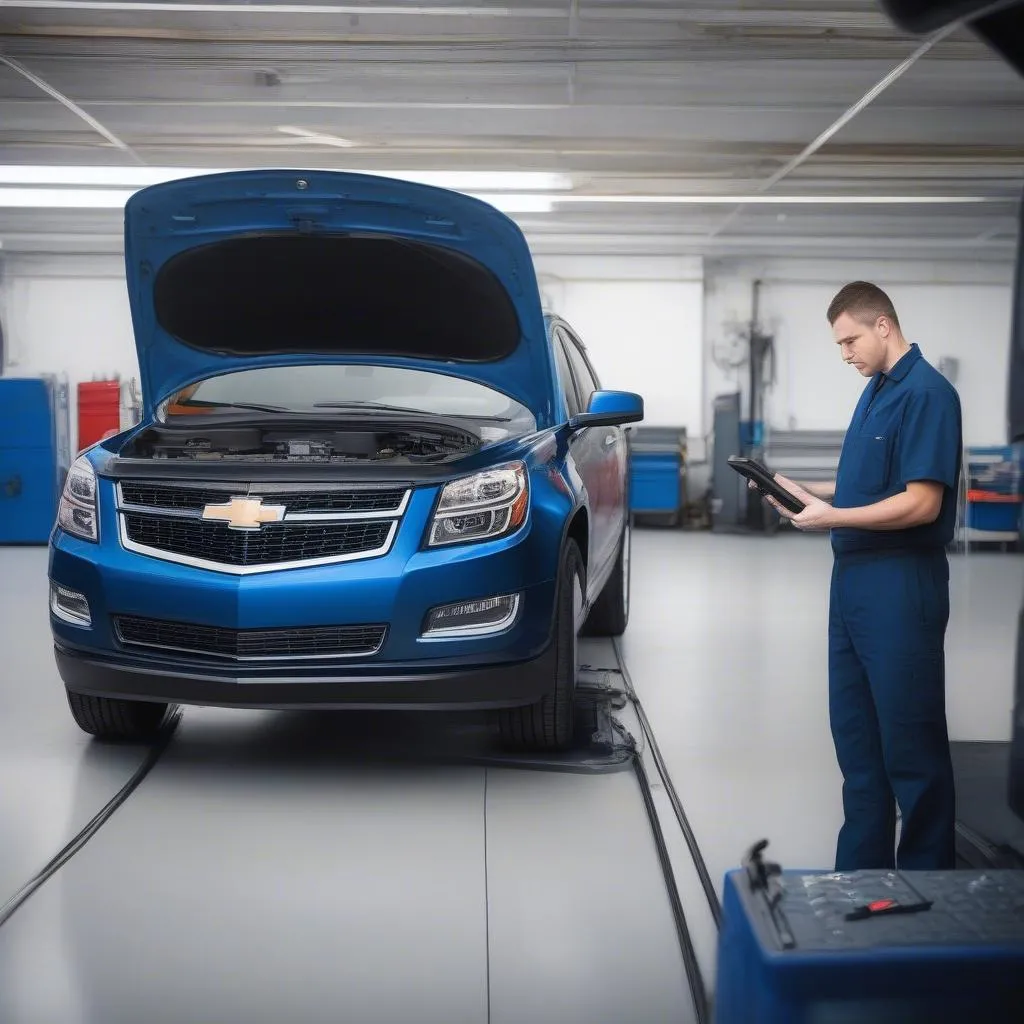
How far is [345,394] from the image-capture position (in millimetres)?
4367

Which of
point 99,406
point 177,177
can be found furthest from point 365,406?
point 99,406

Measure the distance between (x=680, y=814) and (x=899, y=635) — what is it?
1039 millimetres

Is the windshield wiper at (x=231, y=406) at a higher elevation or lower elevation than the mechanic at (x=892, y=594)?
higher

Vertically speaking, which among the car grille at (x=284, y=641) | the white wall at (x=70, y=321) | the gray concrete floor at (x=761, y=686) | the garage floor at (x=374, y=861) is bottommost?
the gray concrete floor at (x=761, y=686)

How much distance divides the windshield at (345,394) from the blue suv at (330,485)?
2 cm

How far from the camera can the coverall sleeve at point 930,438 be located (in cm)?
253

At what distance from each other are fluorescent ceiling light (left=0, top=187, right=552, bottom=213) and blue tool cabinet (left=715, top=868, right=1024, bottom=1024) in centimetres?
944

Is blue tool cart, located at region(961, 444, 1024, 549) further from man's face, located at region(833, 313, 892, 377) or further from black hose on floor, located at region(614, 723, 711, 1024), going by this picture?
man's face, located at region(833, 313, 892, 377)

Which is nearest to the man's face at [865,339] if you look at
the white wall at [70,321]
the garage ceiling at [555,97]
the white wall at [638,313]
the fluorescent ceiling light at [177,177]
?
the garage ceiling at [555,97]

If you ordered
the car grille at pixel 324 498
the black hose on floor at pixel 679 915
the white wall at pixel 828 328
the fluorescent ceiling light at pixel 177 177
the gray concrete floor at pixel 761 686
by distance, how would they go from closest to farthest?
the black hose on floor at pixel 679 915, the gray concrete floor at pixel 761 686, the car grille at pixel 324 498, the fluorescent ceiling light at pixel 177 177, the white wall at pixel 828 328

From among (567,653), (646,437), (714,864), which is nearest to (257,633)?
(567,653)

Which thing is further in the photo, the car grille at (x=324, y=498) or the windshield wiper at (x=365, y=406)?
the windshield wiper at (x=365, y=406)

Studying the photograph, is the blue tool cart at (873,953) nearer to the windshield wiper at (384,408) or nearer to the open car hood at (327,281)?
the open car hood at (327,281)

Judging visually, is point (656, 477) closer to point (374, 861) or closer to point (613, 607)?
point (613, 607)
